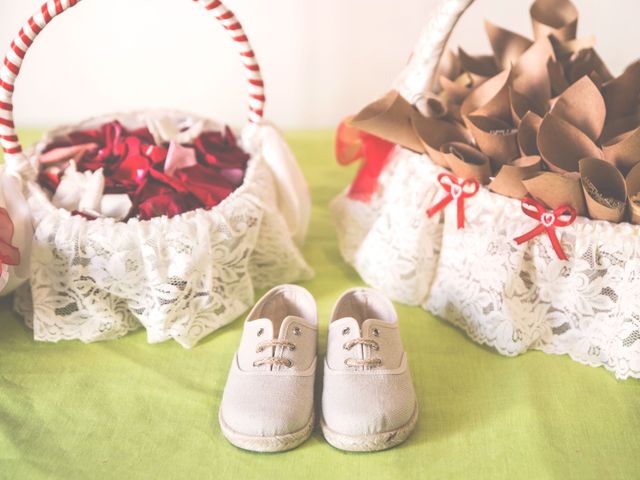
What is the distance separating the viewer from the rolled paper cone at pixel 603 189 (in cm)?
99

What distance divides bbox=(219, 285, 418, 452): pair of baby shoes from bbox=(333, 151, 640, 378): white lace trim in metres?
0.18

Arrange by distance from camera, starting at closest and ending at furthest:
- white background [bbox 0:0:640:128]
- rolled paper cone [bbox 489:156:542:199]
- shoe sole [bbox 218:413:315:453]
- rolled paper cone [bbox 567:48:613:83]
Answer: shoe sole [bbox 218:413:315:453]
rolled paper cone [bbox 489:156:542:199]
rolled paper cone [bbox 567:48:613:83]
white background [bbox 0:0:640:128]

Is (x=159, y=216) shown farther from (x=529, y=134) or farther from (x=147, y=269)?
(x=529, y=134)

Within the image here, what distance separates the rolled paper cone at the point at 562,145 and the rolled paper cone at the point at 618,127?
0.06 metres

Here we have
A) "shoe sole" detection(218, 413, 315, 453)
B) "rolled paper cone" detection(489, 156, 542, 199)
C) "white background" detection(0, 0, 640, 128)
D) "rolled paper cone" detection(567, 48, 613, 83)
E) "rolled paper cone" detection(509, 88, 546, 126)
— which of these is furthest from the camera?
"white background" detection(0, 0, 640, 128)

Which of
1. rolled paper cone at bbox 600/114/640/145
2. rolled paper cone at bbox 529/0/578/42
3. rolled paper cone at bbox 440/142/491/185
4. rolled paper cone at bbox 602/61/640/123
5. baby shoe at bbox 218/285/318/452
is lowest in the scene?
baby shoe at bbox 218/285/318/452

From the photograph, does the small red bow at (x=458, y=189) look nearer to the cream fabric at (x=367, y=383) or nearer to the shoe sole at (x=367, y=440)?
the cream fabric at (x=367, y=383)

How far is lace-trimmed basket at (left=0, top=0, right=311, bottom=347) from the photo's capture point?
1061 millimetres

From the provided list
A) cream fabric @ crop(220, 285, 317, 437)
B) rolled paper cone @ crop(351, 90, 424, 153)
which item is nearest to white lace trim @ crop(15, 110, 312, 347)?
cream fabric @ crop(220, 285, 317, 437)

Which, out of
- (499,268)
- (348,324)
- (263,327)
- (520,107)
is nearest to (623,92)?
(520,107)

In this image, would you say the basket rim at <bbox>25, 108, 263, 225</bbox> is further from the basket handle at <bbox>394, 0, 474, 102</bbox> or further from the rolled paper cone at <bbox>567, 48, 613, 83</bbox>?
the rolled paper cone at <bbox>567, 48, 613, 83</bbox>

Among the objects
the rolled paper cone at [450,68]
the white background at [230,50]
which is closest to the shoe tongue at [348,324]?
the rolled paper cone at [450,68]

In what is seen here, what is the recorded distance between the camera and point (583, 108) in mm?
1095

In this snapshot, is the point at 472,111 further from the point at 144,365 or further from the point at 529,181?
the point at 144,365
